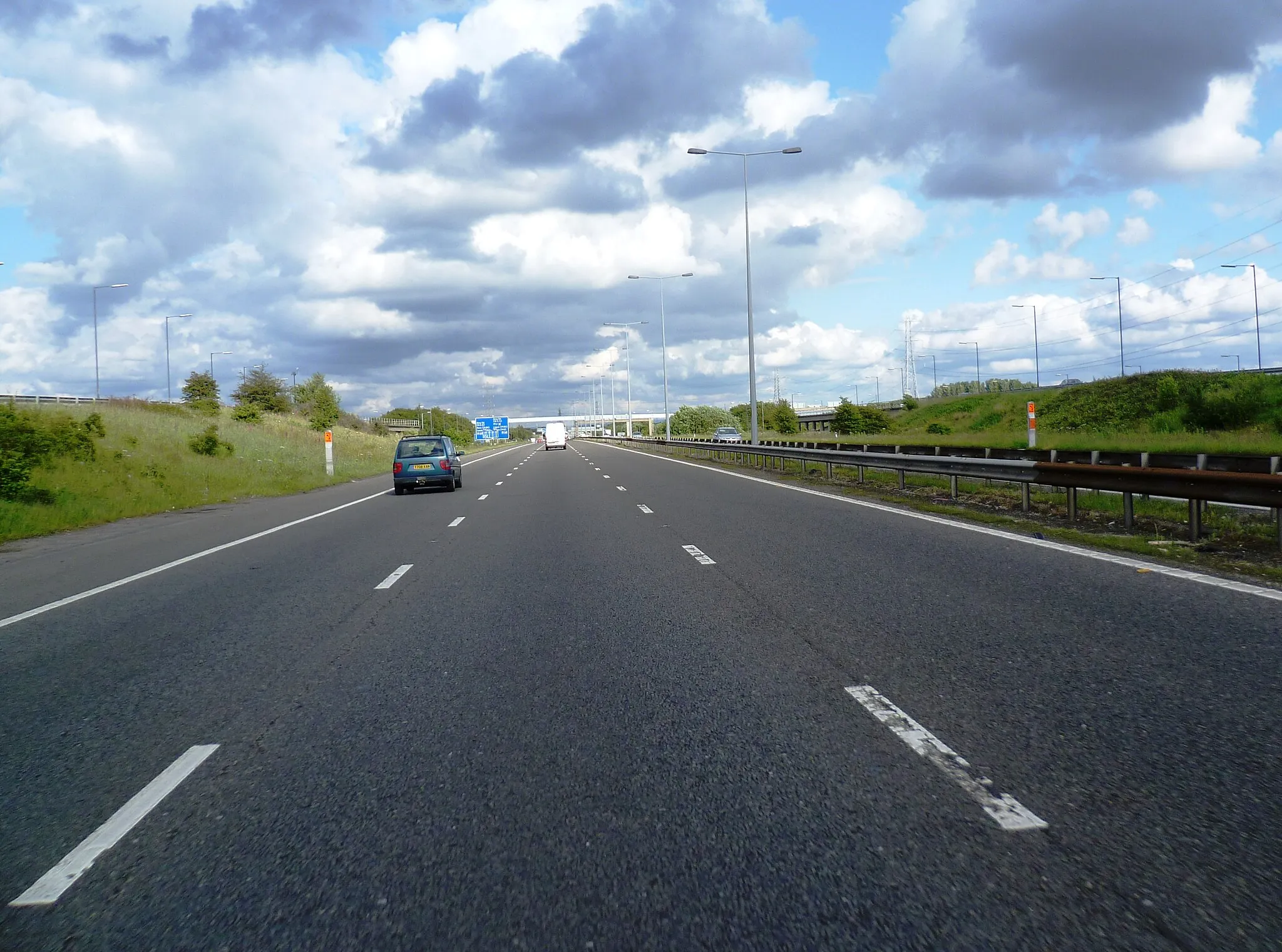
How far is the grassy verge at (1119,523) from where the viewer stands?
10391 mm

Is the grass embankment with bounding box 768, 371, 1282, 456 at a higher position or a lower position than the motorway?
higher

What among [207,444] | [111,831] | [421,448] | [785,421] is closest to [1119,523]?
[111,831]

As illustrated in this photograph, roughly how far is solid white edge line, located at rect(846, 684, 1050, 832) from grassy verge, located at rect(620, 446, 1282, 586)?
17.9ft

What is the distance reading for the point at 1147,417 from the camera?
171 ft

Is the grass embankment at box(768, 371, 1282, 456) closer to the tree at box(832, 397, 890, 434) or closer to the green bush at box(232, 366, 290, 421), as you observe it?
the tree at box(832, 397, 890, 434)

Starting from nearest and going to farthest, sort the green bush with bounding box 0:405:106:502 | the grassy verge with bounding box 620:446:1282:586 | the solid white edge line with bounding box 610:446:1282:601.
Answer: the solid white edge line with bounding box 610:446:1282:601 → the grassy verge with bounding box 620:446:1282:586 → the green bush with bounding box 0:405:106:502

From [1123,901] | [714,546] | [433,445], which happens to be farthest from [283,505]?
[1123,901]

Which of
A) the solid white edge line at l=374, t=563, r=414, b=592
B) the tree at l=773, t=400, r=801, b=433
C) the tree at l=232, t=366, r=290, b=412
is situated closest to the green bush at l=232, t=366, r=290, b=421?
the tree at l=232, t=366, r=290, b=412

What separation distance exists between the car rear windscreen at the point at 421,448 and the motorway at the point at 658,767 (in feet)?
59.4

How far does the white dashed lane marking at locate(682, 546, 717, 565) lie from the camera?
11617 mm

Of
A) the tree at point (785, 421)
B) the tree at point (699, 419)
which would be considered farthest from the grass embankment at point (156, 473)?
the tree at point (699, 419)

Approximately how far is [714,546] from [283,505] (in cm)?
1509

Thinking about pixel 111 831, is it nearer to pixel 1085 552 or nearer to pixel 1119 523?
pixel 1085 552

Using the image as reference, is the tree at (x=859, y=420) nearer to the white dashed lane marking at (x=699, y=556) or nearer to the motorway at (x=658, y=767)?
the white dashed lane marking at (x=699, y=556)
